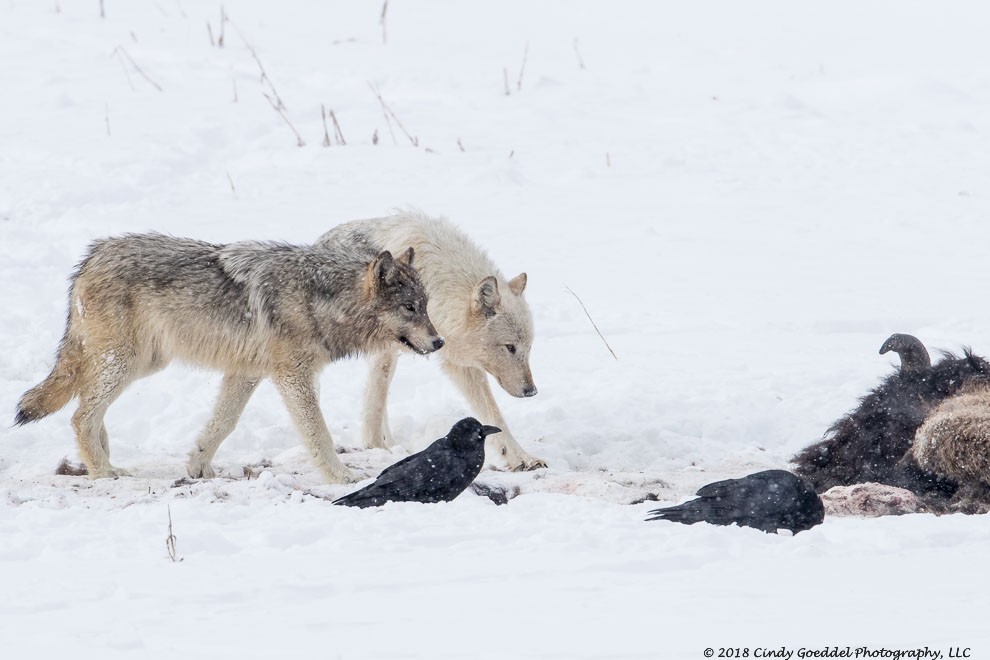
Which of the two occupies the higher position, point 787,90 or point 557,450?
point 787,90

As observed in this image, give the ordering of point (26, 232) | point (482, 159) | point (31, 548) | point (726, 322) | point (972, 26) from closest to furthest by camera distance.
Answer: point (31, 548) → point (726, 322) → point (26, 232) → point (482, 159) → point (972, 26)

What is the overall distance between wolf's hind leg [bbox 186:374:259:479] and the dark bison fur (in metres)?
3.60

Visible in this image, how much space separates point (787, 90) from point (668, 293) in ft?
25.8

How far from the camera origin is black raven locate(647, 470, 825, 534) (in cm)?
549

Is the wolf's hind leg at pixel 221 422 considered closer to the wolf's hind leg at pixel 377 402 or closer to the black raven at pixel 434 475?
the wolf's hind leg at pixel 377 402

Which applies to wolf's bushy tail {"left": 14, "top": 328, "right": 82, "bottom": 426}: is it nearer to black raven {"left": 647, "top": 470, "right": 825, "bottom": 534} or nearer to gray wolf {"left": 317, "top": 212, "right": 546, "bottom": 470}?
gray wolf {"left": 317, "top": 212, "right": 546, "bottom": 470}

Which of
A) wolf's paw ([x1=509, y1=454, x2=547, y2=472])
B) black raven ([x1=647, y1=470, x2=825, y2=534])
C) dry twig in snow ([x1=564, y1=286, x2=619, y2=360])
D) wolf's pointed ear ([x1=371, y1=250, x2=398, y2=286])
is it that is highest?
wolf's pointed ear ([x1=371, y1=250, x2=398, y2=286])

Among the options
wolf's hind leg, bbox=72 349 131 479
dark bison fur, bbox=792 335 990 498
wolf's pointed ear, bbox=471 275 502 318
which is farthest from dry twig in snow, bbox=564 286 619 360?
wolf's hind leg, bbox=72 349 131 479

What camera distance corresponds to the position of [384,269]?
7.36 meters

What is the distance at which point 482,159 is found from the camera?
14.8m

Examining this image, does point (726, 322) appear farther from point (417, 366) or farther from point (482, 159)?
point (482, 159)

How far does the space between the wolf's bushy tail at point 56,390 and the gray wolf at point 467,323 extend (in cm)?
198

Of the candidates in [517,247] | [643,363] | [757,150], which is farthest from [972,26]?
[643,363]

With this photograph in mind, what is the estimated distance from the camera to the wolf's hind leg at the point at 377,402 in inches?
336
